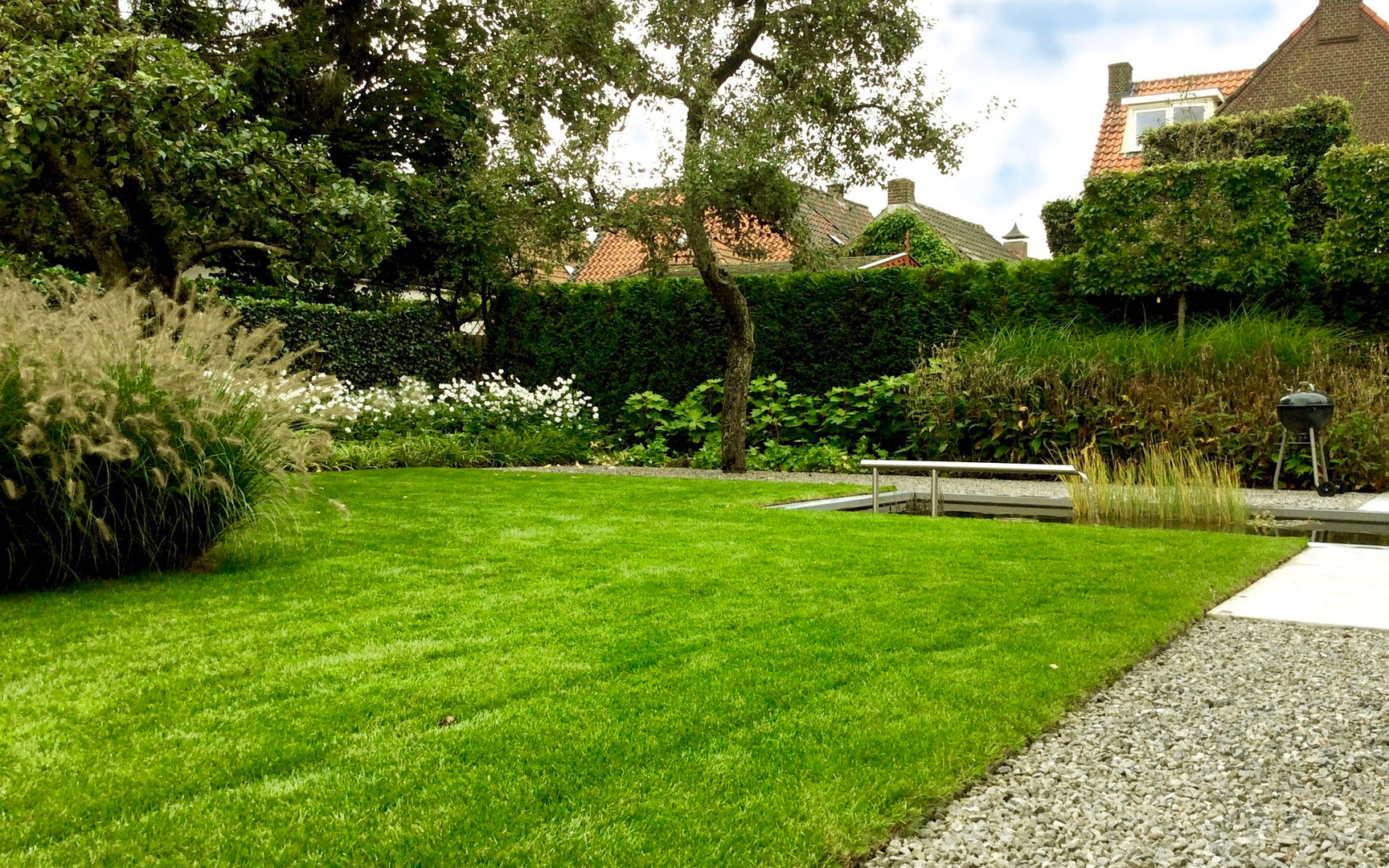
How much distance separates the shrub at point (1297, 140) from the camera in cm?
1538

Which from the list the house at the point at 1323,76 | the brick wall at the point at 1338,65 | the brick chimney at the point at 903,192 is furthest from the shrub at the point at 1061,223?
the brick chimney at the point at 903,192

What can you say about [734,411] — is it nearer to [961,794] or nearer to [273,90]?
[273,90]

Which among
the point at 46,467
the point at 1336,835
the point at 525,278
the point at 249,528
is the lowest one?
the point at 1336,835

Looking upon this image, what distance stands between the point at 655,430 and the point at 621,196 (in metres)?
4.03

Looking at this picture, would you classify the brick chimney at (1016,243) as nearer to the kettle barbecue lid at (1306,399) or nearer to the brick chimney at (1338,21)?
the brick chimney at (1338,21)

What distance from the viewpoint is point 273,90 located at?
1431 cm

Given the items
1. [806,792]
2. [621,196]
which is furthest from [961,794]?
[621,196]

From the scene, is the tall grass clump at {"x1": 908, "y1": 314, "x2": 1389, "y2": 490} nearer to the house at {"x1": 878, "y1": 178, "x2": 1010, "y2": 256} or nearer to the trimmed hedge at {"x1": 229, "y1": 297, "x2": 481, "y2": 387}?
the trimmed hedge at {"x1": 229, "y1": 297, "x2": 481, "y2": 387}

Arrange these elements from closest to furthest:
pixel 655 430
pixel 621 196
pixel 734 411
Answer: pixel 621 196, pixel 734 411, pixel 655 430

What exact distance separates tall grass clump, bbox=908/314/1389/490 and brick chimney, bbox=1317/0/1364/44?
13058 mm

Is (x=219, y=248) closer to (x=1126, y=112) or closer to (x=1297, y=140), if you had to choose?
(x=1297, y=140)

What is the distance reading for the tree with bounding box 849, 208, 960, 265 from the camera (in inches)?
927

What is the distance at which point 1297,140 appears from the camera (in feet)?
51.5

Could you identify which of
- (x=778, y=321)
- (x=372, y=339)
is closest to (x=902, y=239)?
(x=778, y=321)
